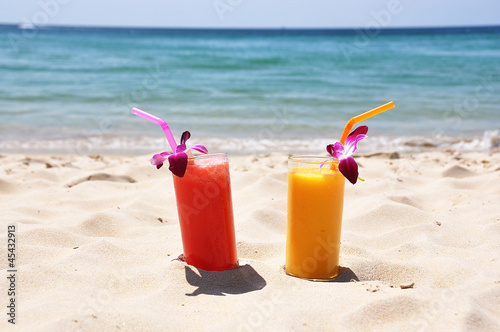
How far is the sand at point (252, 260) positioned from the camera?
1505 millimetres

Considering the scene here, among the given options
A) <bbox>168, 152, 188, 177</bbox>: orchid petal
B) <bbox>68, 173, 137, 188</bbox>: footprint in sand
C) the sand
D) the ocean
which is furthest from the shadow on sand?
the ocean

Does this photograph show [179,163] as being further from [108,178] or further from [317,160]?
A: [108,178]

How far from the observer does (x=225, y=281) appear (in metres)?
1.82

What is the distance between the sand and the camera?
59.2 inches

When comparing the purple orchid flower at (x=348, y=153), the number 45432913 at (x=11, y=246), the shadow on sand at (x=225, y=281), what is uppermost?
the purple orchid flower at (x=348, y=153)

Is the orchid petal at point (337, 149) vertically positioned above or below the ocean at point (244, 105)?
above

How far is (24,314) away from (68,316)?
0.60 ft

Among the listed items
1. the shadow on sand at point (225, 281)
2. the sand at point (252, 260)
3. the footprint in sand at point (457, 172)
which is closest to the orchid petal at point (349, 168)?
the sand at point (252, 260)

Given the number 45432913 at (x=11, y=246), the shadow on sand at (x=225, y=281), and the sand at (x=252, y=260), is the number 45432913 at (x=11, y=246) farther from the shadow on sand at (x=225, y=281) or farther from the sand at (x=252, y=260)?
the shadow on sand at (x=225, y=281)

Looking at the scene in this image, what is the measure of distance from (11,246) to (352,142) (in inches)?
62.5

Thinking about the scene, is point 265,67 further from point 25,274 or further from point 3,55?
point 25,274

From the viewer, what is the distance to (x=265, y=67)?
47.7ft

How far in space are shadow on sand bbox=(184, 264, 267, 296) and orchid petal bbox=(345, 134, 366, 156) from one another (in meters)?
0.63

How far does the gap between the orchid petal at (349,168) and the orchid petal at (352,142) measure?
0.05 meters
